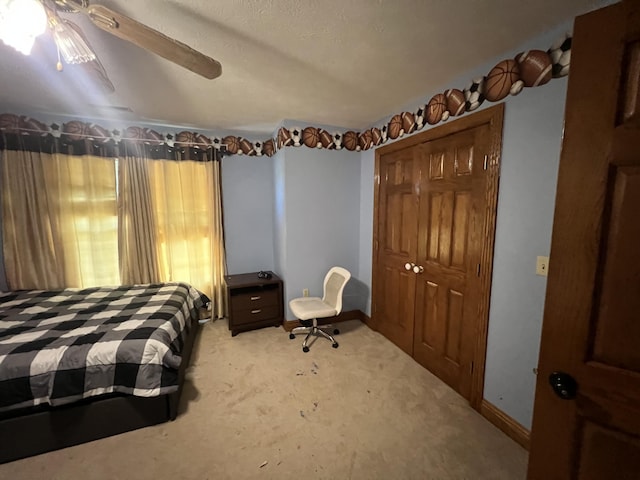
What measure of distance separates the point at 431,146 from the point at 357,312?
2.23 meters

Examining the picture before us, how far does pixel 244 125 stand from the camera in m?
3.09

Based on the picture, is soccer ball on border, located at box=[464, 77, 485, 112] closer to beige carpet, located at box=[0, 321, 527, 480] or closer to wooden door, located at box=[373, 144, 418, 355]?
wooden door, located at box=[373, 144, 418, 355]

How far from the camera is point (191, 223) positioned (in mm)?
3262

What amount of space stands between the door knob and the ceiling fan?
6.17 feet

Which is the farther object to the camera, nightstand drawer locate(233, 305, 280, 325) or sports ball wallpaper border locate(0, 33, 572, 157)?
nightstand drawer locate(233, 305, 280, 325)

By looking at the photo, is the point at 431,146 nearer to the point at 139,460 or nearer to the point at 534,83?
the point at 534,83

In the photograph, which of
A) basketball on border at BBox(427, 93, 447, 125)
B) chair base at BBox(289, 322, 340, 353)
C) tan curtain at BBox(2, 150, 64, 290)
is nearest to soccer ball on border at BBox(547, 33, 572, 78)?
basketball on border at BBox(427, 93, 447, 125)

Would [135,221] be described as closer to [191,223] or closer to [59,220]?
[191,223]

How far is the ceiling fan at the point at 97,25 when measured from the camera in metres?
0.88

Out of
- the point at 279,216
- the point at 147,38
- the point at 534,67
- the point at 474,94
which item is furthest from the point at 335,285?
the point at 147,38

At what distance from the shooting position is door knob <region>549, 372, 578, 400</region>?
31.3 inches

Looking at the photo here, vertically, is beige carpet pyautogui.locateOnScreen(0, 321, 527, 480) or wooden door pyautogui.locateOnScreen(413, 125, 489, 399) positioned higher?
wooden door pyautogui.locateOnScreen(413, 125, 489, 399)

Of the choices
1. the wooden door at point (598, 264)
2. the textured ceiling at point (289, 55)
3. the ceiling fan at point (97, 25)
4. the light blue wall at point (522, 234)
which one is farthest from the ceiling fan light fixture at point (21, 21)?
the light blue wall at point (522, 234)

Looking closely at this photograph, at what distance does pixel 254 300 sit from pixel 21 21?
8.74ft
